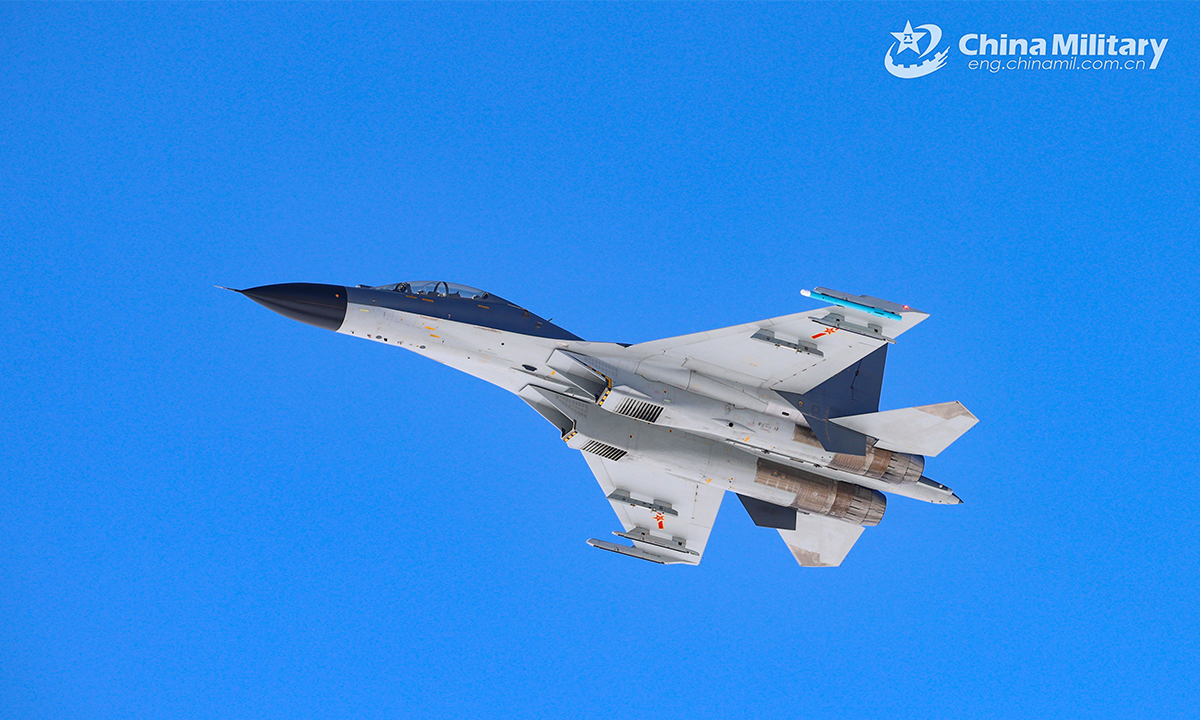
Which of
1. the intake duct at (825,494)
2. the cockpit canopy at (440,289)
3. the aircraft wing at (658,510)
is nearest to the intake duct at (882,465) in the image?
the intake duct at (825,494)

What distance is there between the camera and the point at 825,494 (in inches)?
747

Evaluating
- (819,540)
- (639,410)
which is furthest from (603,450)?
(819,540)

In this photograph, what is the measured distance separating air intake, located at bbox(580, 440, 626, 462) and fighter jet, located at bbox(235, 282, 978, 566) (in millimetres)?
26

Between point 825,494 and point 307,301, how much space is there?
35.4 feet

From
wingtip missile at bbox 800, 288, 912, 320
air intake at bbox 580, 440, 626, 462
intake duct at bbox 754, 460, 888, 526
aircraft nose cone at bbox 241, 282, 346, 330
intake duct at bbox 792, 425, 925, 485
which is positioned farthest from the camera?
intake duct at bbox 754, 460, 888, 526

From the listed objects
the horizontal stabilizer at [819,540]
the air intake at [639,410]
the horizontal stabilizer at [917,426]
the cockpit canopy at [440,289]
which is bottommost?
the horizontal stabilizer at [819,540]

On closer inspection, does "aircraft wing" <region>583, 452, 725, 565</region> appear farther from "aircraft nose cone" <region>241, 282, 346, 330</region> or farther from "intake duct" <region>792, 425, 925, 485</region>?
"aircraft nose cone" <region>241, 282, 346, 330</region>

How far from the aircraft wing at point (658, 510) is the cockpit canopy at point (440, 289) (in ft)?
17.3

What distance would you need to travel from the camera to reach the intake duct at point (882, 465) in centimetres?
1783

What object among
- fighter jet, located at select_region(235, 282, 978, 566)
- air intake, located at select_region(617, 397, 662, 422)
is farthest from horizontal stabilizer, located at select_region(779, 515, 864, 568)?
air intake, located at select_region(617, 397, 662, 422)

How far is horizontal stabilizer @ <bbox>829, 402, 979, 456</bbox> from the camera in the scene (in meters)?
17.0

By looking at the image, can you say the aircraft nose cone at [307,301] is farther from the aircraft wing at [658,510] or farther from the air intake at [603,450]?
the aircraft wing at [658,510]

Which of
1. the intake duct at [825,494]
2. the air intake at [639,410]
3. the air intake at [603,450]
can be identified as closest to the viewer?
the air intake at [639,410]

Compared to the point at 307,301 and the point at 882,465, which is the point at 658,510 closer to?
the point at 882,465
